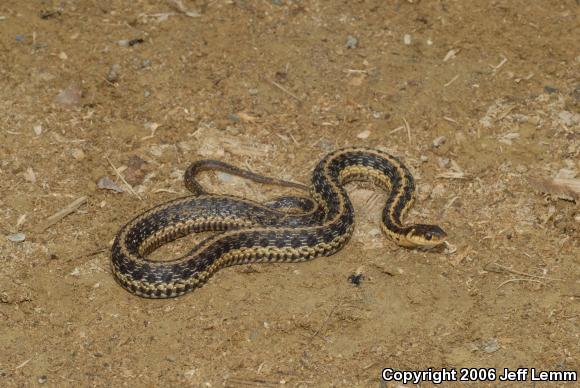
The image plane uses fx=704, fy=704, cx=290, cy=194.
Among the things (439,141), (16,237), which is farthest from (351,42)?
(16,237)

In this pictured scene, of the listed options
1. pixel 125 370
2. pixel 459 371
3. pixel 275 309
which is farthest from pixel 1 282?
pixel 459 371

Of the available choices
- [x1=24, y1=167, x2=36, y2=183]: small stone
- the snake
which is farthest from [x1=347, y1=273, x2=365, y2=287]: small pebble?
[x1=24, y1=167, x2=36, y2=183]: small stone

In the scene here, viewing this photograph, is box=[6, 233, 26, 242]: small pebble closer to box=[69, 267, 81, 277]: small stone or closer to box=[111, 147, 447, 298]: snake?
box=[69, 267, 81, 277]: small stone

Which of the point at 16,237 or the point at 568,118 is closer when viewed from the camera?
the point at 16,237

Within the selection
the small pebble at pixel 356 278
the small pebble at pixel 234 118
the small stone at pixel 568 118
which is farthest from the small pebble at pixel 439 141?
the small pebble at pixel 234 118

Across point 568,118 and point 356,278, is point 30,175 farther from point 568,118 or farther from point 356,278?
point 568,118

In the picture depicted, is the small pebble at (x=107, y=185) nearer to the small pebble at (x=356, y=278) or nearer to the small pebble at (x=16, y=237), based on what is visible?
the small pebble at (x=16, y=237)
